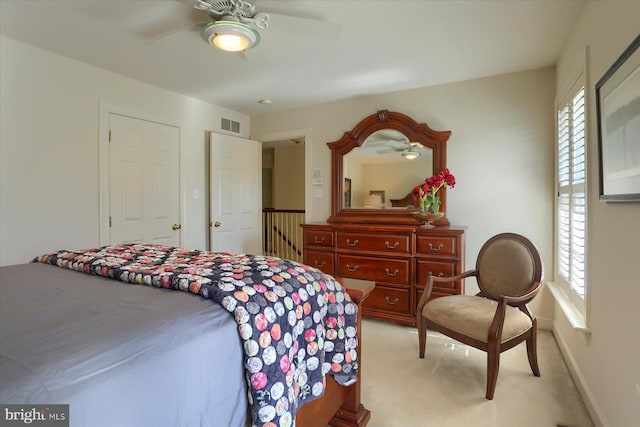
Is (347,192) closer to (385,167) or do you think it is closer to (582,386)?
(385,167)

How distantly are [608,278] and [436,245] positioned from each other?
141cm

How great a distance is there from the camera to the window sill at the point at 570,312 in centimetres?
192

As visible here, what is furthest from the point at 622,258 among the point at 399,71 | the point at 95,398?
the point at 399,71

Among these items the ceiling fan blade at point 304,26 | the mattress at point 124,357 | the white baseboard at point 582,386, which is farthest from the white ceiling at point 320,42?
the white baseboard at point 582,386

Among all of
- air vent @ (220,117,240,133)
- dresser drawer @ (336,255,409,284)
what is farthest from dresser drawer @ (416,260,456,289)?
air vent @ (220,117,240,133)

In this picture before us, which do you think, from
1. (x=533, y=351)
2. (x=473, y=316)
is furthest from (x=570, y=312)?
(x=473, y=316)

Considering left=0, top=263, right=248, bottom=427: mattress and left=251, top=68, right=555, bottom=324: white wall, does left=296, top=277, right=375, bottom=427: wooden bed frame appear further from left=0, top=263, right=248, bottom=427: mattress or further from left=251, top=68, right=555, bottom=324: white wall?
left=251, top=68, right=555, bottom=324: white wall

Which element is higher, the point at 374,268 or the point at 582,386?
the point at 374,268

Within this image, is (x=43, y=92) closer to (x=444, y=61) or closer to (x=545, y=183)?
(x=444, y=61)

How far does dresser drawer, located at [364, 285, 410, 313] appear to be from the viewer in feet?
10.2

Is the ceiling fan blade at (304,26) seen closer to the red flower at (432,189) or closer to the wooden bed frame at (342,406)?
the wooden bed frame at (342,406)

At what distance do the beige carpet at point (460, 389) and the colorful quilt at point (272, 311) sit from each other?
2.21ft

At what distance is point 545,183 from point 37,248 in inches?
175

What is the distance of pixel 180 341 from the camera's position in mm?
858
